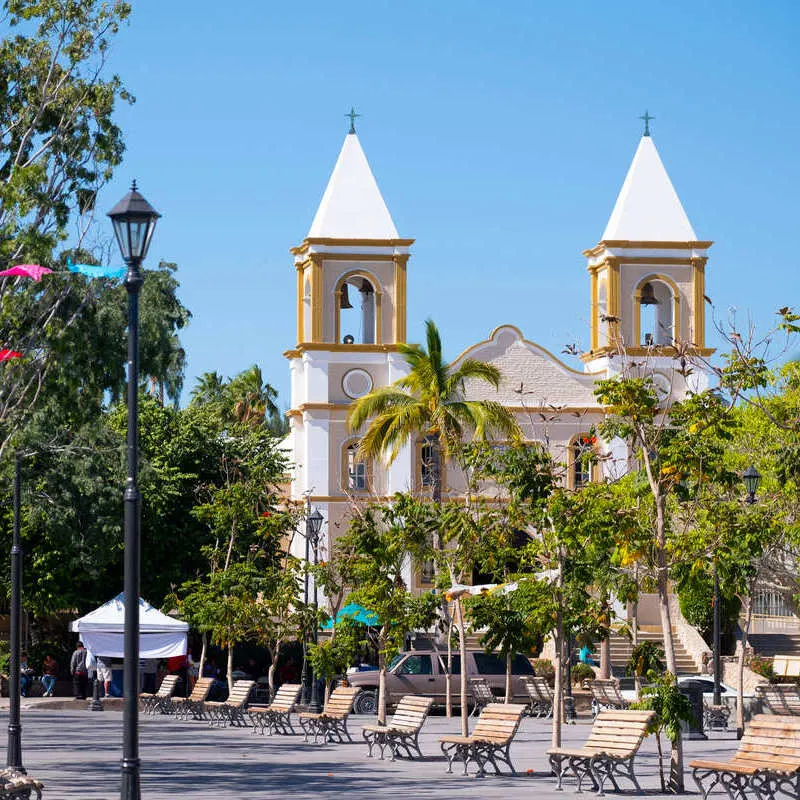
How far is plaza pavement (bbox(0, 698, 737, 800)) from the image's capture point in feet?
61.2

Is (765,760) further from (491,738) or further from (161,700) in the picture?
(161,700)

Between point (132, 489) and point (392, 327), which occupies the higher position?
point (392, 327)

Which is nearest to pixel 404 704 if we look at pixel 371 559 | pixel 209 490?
pixel 371 559

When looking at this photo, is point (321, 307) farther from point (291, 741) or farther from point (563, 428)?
point (291, 741)

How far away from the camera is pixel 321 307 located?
2195 inches

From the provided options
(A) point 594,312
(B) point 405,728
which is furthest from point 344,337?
(B) point 405,728

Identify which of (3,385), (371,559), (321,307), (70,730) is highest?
(321,307)

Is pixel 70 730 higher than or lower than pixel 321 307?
lower

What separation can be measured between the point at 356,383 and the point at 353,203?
6.19 meters

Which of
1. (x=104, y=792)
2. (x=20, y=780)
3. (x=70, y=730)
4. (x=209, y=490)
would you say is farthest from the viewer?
(x=209, y=490)

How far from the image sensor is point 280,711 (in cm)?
2922

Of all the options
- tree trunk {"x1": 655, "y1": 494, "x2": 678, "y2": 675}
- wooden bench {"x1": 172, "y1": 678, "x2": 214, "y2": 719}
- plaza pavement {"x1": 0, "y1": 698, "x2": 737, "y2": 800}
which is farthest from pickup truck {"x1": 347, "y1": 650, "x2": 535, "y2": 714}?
tree trunk {"x1": 655, "y1": 494, "x2": 678, "y2": 675}

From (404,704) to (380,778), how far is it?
3236mm

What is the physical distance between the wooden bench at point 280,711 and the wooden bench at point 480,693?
19.2 ft
